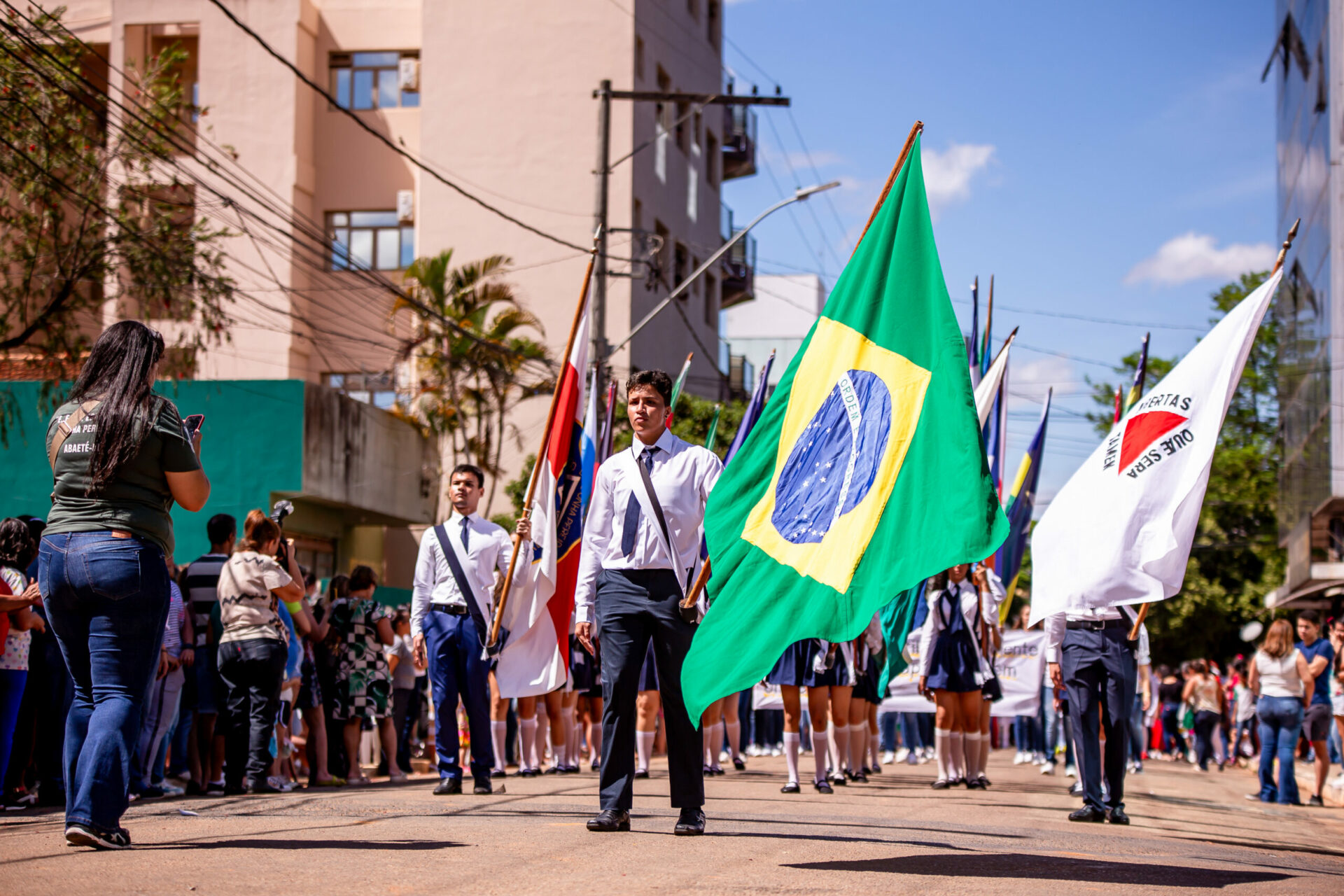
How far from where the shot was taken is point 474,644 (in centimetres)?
1027

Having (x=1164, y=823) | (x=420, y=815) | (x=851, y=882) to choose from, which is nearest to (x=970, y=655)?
(x=1164, y=823)

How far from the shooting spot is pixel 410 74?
119ft

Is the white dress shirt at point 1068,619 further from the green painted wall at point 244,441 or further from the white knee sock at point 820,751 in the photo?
the green painted wall at point 244,441

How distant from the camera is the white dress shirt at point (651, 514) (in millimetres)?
7480

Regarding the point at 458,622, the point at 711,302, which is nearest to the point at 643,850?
the point at 458,622

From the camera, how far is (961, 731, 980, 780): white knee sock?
12.7 metres

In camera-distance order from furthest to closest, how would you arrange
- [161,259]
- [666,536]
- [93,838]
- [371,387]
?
1. [371,387]
2. [161,259]
3. [666,536]
4. [93,838]

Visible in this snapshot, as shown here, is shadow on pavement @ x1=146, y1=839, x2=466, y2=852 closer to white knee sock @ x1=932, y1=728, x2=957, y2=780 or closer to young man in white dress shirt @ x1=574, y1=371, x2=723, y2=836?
young man in white dress shirt @ x1=574, y1=371, x2=723, y2=836

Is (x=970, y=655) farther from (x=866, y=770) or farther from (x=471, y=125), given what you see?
(x=471, y=125)

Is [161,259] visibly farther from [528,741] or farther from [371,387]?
[371,387]

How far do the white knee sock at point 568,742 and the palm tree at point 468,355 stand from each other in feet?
45.3

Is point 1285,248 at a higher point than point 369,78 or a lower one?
lower

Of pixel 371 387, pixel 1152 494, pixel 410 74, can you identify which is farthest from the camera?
pixel 410 74

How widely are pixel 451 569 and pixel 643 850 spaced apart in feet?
13.8
